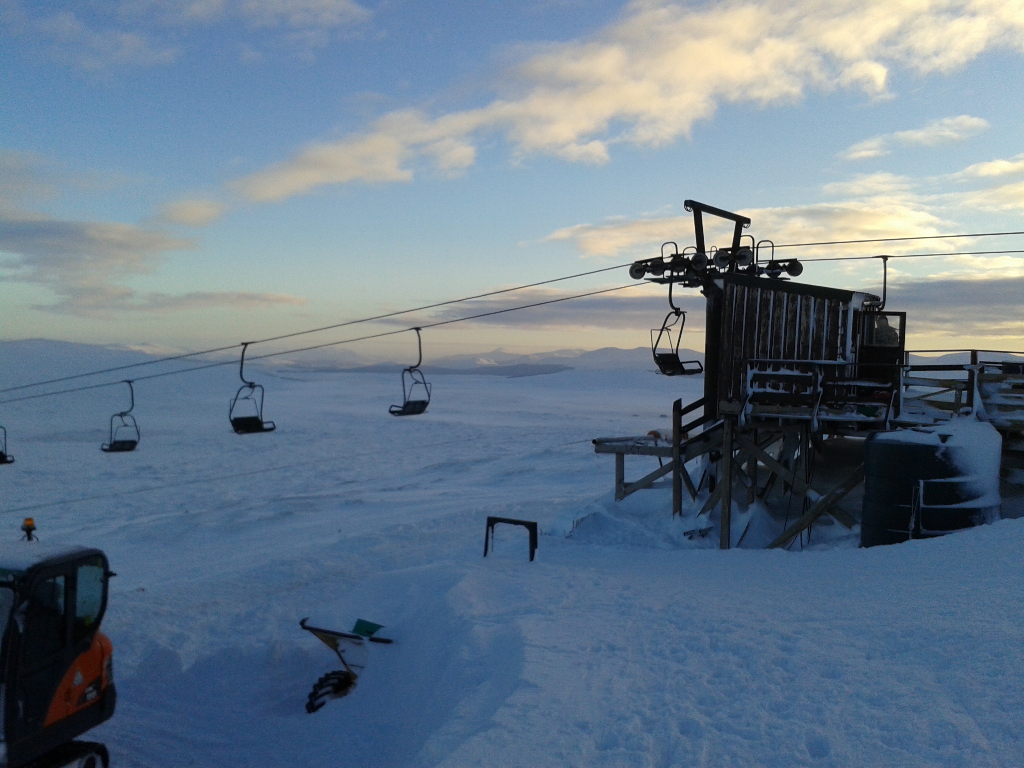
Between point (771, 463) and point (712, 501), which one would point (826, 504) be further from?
point (712, 501)

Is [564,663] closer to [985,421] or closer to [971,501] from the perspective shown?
[971,501]

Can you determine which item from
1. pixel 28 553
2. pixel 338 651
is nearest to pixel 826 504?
pixel 338 651

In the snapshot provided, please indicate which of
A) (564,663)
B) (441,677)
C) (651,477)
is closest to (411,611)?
(441,677)

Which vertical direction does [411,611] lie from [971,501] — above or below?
below

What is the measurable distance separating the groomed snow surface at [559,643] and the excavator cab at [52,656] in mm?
772

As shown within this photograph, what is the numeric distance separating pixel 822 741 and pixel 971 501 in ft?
25.0

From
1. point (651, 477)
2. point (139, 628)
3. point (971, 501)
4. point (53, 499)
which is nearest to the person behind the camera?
point (971, 501)

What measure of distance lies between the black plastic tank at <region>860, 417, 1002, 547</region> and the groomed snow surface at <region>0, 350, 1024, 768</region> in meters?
0.84

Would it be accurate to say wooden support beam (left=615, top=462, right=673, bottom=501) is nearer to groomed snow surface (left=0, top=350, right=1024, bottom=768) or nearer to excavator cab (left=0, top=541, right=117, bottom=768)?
groomed snow surface (left=0, top=350, right=1024, bottom=768)

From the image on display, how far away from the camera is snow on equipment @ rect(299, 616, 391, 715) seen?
845 cm

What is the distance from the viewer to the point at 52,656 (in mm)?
6809

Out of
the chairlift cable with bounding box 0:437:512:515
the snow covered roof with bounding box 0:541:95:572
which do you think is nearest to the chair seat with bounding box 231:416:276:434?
the snow covered roof with bounding box 0:541:95:572

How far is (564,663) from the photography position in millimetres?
6652

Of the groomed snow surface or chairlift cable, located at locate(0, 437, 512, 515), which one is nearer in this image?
the groomed snow surface
